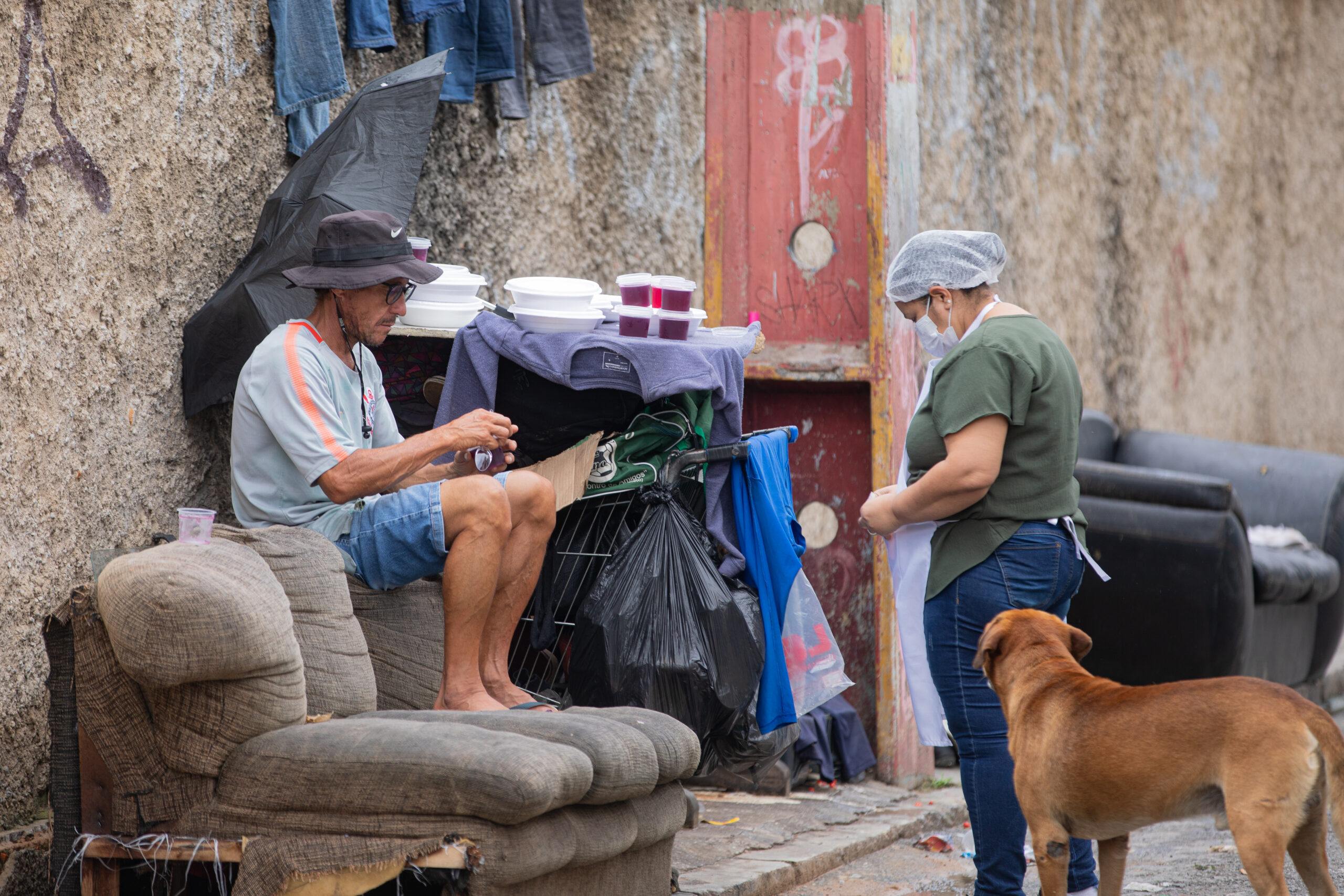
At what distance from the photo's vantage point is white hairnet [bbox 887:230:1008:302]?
342cm

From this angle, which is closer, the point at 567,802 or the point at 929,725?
the point at 567,802

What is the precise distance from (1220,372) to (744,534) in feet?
28.4

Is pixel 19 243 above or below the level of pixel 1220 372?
above

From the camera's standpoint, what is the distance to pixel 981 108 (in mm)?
7711

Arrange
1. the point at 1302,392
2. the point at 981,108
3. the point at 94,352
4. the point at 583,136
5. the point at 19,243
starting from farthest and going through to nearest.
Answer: the point at 1302,392 → the point at 981,108 → the point at 583,136 → the point at 94,352 → the point at 19,243

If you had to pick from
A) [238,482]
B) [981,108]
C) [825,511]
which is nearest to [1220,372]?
[981,108]

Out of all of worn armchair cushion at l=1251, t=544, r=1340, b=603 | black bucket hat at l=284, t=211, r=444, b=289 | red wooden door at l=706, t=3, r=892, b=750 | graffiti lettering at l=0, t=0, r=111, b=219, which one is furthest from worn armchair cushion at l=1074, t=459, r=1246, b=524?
graffiti lettering at l=0, t=0, r=111, b=219

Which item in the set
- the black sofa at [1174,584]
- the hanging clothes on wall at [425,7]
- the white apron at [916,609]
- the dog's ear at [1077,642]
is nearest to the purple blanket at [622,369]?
the white apron at [916,609]

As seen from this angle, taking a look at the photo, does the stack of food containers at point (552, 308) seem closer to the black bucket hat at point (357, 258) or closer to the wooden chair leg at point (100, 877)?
the black bucket hat at point (357, 258)

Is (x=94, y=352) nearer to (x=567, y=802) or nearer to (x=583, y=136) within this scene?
(x=567, y=802)

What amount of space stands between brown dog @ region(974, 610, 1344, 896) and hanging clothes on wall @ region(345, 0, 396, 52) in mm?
2900

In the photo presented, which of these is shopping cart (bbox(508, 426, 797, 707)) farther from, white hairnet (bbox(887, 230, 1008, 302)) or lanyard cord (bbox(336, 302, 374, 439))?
white hairnet (bbox(887, 230, 1008, 302))

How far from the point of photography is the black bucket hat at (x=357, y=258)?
11.6 ft

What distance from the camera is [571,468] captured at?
393 centimetres
